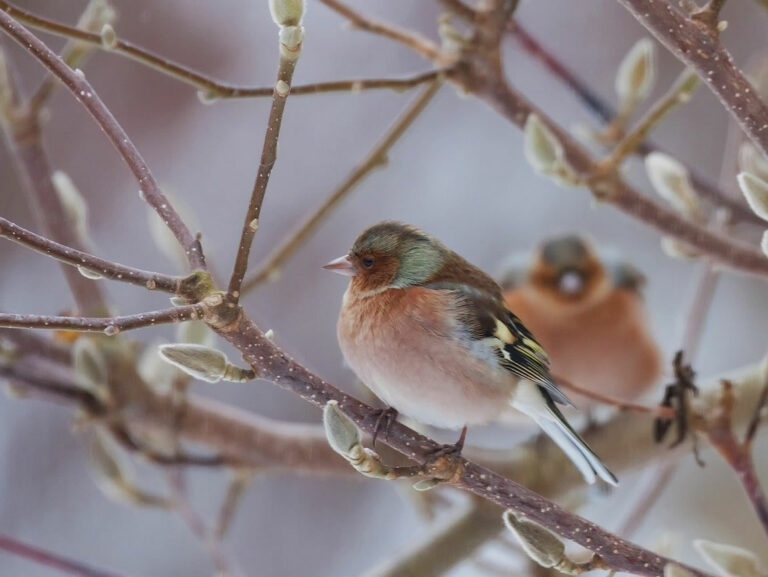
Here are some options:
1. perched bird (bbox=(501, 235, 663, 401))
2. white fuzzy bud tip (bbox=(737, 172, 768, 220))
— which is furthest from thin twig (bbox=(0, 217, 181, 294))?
perched bird (bbox=(501, 235, 663, 401))

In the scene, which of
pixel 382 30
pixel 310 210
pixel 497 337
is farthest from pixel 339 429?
pixel 310 210

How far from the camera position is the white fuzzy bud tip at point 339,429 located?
59cm

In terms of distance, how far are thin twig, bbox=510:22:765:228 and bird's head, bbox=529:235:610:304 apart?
0.56 metres

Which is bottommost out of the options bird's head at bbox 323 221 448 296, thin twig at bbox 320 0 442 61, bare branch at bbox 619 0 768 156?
bird's head at bbox 323 221 448 296

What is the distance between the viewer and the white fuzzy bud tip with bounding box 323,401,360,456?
589 millimetres

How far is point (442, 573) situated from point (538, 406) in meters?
0.31

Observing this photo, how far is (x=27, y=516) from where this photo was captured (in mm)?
1926

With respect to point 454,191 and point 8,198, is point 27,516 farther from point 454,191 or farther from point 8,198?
point 454,191

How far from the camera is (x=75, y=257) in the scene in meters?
0.51

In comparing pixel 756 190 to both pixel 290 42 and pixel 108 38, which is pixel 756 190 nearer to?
pixel 290 42

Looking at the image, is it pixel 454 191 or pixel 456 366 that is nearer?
pixel 456 366

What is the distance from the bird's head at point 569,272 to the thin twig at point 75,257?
1.26m

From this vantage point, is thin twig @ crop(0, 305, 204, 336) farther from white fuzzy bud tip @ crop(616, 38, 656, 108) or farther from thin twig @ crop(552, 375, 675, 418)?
white fuzzy bud tip @ crop(616, 38, 656, 108)

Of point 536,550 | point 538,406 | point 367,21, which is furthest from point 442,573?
point 367,21
